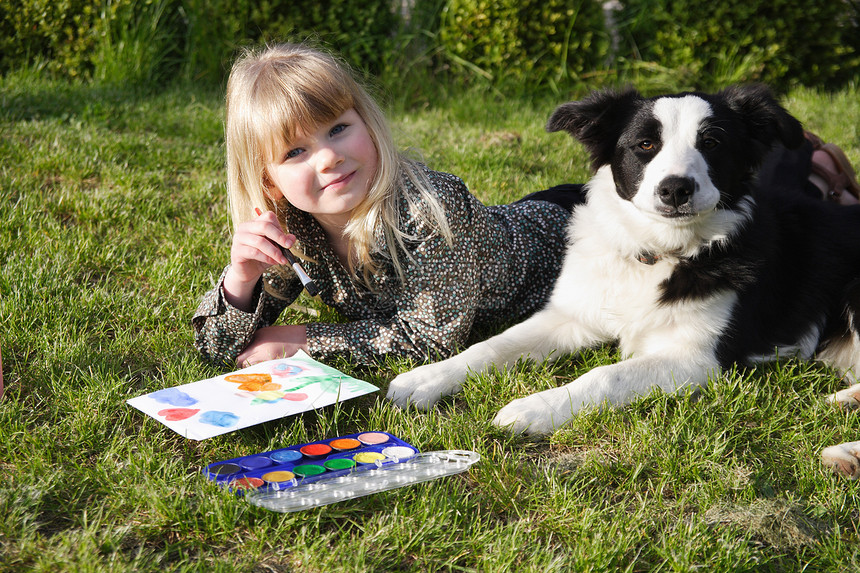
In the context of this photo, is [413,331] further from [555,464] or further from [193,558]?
[193,558]

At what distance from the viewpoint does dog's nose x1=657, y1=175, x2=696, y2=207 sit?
8.07 feet

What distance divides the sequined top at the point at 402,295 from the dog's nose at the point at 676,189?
0.75 m

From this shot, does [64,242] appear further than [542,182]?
No

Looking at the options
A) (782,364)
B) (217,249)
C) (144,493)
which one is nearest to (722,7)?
(782,364)

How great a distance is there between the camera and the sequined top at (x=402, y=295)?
2.77 metres

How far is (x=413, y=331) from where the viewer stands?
2826mm

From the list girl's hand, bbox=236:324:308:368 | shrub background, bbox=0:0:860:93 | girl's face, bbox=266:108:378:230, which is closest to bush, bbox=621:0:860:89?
shrub background, bbox=0:0:860:93

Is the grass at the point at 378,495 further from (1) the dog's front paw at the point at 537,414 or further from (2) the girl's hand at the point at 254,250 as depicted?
(2) the girl's hand at the point at 254,250

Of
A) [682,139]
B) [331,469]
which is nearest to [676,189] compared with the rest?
[682,139]

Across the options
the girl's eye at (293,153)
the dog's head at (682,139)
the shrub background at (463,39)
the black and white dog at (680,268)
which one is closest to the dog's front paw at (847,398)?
the black and white dog at (680,268)

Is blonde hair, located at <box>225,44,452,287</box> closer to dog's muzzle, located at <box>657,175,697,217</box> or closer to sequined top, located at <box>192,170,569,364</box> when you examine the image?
sequined top, located at <box>192,170,569,364</box>

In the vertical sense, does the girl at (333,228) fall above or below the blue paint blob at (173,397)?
above

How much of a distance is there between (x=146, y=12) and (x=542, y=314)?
4765 mm

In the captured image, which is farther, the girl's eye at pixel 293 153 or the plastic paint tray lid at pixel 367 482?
the girl's eye at pixel 293 153
